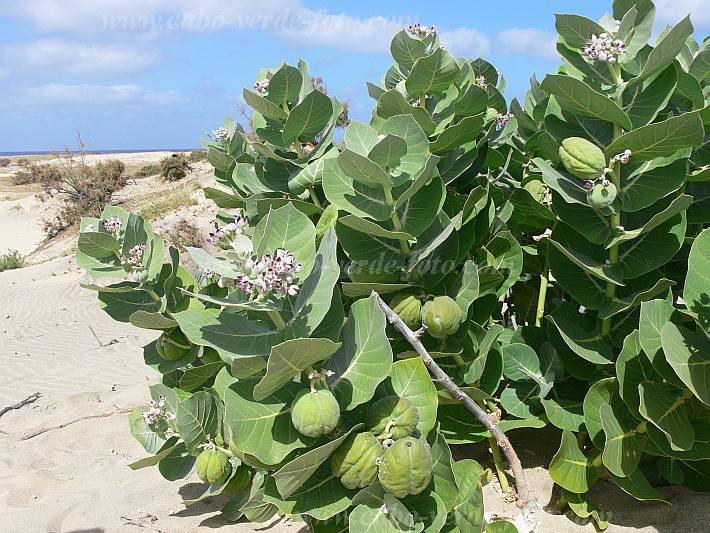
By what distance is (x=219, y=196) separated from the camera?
308 cm

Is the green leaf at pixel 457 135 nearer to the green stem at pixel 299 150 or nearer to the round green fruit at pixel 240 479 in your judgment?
the green stem at pixel 299 150

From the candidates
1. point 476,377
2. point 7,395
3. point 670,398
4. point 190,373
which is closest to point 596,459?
point 670,398

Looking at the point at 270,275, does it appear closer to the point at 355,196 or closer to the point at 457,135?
the point at 355,196

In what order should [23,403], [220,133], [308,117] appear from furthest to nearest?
[23,403] < [220,133] < [308,117]

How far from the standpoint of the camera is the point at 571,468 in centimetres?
219

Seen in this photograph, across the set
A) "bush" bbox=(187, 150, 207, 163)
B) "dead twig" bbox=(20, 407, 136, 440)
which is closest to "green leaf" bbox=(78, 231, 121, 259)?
"dead twig" bbox=(20, 407, 136, 440)

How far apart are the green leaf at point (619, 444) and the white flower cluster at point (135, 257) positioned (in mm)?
2008

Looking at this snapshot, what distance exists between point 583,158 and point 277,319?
1.20 meters

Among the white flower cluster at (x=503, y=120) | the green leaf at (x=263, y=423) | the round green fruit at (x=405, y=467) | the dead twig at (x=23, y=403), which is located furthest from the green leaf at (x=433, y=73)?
the dead twig at (x=23, y=403)

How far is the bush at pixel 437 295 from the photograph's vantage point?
1.74m

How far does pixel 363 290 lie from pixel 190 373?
110 centimetres

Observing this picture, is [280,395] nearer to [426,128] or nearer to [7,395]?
[426,128]

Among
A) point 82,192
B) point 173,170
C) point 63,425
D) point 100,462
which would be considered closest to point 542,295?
point 100,462

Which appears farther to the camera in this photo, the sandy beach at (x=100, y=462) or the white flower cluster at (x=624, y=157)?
the sandy beach at (x=100, y=462)
